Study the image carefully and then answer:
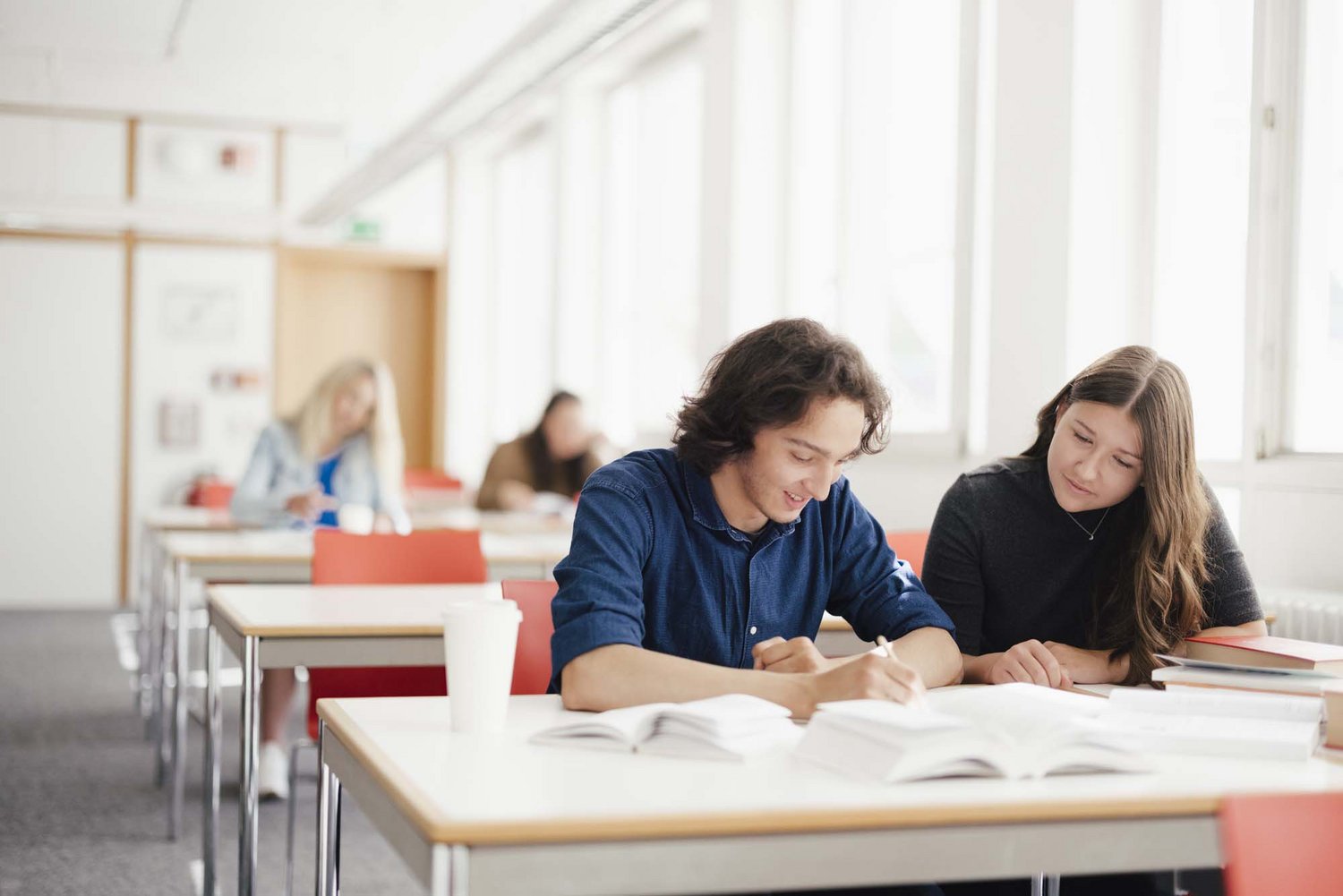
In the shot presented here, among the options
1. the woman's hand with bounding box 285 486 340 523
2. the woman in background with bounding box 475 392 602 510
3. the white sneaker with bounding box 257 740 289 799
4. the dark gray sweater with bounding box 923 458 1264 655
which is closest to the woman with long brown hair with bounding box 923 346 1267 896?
the dark gray sweater with bounding box 923 458 1264 655

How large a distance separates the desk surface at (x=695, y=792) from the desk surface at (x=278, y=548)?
2.08 m

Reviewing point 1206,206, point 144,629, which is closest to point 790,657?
point 1206,206

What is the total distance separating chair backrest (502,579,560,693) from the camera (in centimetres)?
224

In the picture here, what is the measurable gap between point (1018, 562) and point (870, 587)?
31cm

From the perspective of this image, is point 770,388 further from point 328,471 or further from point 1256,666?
point 328,471

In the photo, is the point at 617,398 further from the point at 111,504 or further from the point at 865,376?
the point at 865,376

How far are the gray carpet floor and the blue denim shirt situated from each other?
135cm

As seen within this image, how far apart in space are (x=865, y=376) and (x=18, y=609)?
25.4 ft

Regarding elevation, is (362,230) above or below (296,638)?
above

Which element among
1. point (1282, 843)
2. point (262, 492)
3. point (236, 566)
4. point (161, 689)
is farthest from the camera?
point (262, 492)

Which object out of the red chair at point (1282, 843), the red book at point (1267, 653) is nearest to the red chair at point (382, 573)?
the red book at point (1267, 653)

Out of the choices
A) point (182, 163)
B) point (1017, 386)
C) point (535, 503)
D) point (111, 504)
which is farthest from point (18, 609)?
point (1017, 386)

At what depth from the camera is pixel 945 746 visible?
4.47 feet

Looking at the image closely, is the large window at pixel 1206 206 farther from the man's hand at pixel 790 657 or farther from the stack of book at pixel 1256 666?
the man's hand at pixel 790 657
